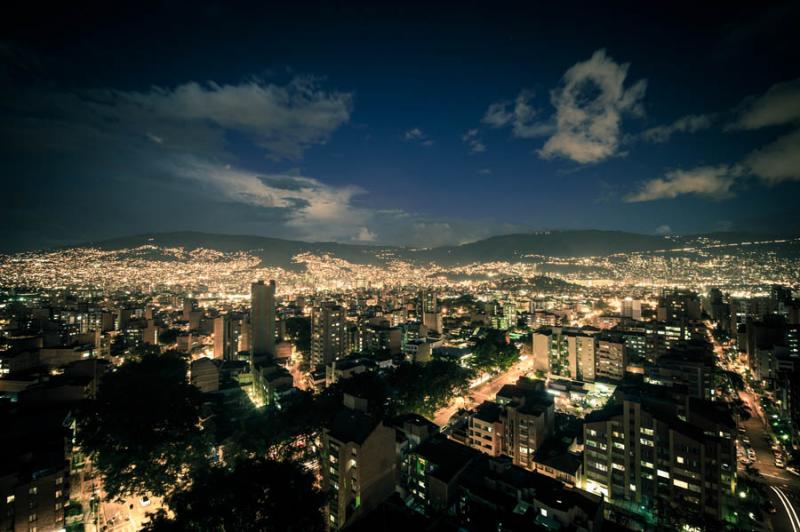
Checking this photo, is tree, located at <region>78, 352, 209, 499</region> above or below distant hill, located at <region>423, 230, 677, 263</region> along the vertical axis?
below

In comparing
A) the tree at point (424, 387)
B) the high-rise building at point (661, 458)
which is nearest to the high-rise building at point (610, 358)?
the high-rise building at point (661, 458)

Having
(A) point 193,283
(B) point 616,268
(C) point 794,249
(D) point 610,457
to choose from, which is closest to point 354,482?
(D) point 610,457

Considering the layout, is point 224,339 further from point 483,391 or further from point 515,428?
point 515,428

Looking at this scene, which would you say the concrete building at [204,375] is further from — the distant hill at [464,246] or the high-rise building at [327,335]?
the distant hill at [464,246]

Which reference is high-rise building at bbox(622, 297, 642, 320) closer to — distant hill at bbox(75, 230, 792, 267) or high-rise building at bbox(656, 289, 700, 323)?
high-rise building at bbox(656, 289, 700, 323)

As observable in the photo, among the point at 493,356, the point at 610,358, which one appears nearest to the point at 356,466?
the point at 493,356

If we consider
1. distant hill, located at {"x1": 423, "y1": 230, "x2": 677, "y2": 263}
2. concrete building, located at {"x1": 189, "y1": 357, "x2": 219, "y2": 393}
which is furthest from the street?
distant hill, located at {"x1": 423, "y1": 230, "x2": 677, "y2": 263}
